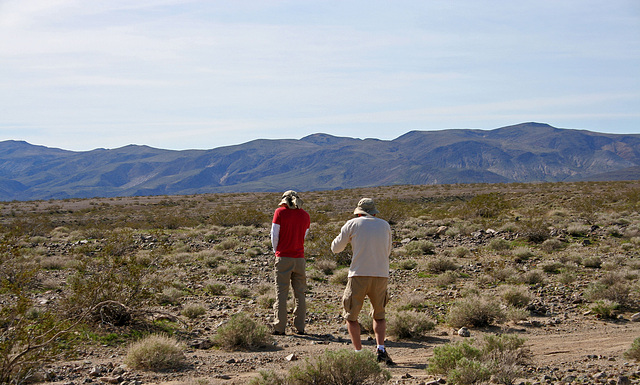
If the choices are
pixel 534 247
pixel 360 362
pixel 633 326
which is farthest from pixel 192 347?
Result: pixel 534 247

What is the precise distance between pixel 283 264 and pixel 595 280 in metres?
7.53

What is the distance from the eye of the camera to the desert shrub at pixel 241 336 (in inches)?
271

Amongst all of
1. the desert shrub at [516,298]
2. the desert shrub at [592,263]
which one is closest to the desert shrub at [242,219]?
the desert shrub at [592,263]

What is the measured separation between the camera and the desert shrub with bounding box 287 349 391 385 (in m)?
4.91

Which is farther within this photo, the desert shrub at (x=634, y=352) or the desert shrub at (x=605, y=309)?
the desert shrub at (x=605, y=309)

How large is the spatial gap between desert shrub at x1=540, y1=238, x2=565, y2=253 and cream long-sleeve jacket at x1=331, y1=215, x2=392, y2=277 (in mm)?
10942

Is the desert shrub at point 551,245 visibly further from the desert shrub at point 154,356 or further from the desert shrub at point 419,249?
the desert shrub at point 154,356

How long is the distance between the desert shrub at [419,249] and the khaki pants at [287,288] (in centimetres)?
845

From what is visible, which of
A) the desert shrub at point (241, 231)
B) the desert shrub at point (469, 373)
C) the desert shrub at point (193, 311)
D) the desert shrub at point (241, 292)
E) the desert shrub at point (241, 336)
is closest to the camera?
the desert shrub at point (469, 373)

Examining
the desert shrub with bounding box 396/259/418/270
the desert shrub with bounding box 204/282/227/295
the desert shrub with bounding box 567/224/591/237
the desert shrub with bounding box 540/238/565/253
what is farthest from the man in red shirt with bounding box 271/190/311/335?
the desert shrub with bounding box 567/224/591/237

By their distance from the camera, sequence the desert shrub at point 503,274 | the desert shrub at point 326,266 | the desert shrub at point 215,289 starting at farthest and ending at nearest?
the desert shrub at point 326,266, the desert shrub at point 503,274, the desert shrub at point 215,289

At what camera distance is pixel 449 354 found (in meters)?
5.38

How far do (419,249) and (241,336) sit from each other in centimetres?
983

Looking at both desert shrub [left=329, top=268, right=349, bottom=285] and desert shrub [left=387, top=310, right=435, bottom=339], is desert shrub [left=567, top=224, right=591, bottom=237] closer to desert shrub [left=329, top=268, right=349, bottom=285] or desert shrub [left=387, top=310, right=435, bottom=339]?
desert shrub [left=329, top=268, right=349, bottom=285]
